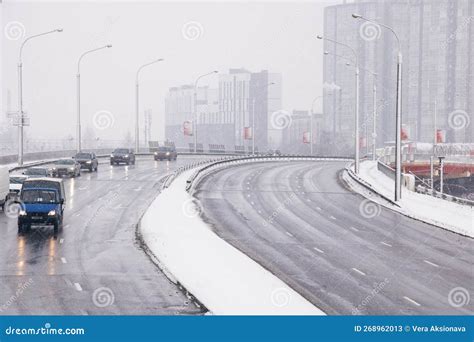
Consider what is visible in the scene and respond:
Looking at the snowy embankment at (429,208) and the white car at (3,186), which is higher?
the white car at (3,186)

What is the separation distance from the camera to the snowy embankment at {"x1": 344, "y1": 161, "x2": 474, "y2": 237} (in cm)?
3488

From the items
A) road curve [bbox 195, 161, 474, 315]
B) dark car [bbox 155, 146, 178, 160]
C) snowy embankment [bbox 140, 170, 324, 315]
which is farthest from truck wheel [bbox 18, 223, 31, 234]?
dark car [bbox 155, 146, 178, 160]

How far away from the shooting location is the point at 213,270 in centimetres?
2261

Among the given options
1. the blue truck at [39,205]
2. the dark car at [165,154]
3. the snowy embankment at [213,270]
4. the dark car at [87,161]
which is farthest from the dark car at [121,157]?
the blue truck at [39,205]

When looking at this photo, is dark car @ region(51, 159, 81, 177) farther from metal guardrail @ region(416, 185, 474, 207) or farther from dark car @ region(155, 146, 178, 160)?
dark car @ region(155, 146, 178, 160)

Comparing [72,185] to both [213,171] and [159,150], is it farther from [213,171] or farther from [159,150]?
[159,150]

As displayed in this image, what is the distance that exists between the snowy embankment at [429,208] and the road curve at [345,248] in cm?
91

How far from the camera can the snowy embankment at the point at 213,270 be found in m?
18.2

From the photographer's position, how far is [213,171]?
6550 cm

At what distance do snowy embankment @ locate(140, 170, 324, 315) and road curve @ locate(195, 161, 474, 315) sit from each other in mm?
755

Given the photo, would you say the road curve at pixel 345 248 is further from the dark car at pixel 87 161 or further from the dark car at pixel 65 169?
the dark car at pixel 87 161

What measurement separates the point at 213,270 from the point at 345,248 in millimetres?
7532

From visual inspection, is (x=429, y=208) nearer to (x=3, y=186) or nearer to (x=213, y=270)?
(x=213, y=270)
